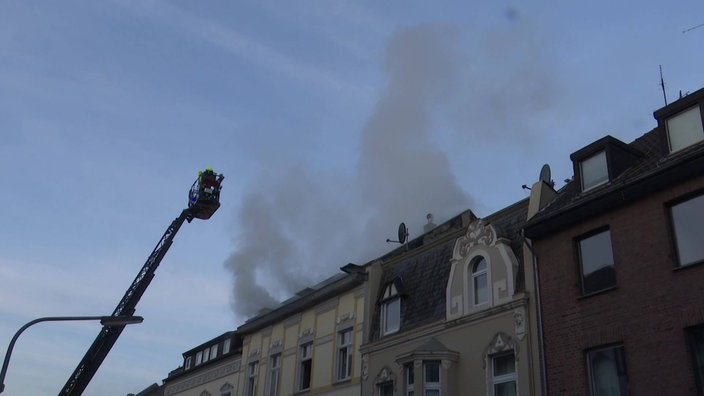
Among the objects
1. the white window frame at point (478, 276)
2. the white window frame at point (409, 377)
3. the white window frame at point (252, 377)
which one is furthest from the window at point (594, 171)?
the white window frame at point (252, 377)

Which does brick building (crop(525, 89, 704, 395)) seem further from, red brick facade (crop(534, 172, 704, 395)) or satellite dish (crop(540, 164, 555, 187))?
satellite dish (crop(540, 164, 555, 187))

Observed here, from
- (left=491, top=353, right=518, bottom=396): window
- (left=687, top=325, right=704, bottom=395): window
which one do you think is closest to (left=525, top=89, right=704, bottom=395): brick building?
(left=687, top=325, right=704, bottom=395): window

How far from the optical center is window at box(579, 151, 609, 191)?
2052 cm

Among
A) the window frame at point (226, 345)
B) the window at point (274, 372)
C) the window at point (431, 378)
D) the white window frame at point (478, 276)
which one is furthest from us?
the window frame at point (226, 345)

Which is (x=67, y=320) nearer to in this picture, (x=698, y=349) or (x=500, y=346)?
(x=500, y=346)

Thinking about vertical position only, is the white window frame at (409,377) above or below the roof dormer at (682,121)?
below

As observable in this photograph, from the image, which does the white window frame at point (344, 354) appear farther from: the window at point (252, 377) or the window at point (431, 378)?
the window at point (252, 377)

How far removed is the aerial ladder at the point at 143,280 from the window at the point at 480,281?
19157 millimetres

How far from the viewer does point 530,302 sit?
2081 cm

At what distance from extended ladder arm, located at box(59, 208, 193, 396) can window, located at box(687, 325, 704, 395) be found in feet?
92.1

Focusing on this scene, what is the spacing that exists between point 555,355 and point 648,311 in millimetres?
3128

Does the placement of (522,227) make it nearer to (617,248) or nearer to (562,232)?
(562,232)

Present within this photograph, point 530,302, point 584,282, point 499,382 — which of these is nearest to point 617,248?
point 584,282

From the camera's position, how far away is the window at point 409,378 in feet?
77.7
